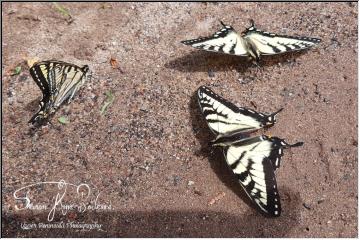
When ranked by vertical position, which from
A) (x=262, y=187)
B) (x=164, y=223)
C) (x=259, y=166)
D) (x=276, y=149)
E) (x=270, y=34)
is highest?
(x=270, y=34)

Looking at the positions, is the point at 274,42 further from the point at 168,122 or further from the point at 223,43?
the point at 168,122

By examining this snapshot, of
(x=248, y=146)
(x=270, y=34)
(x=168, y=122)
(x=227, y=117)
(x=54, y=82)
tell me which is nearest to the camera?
(x=248, y=146)

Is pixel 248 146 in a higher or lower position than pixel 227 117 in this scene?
lower

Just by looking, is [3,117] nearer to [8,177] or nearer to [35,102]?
[35,102]

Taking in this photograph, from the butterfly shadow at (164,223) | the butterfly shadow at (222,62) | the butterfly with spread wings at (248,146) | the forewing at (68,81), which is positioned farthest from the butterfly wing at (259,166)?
the forewing at (68,81)

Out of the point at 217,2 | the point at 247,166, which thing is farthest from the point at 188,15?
the point at 247,166

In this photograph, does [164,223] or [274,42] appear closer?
[164,223]

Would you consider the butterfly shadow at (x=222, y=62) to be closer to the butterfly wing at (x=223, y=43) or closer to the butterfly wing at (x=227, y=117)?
the butterfly wing at (x=223, y=43)

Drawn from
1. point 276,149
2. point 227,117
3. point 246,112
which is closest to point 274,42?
point 246,112

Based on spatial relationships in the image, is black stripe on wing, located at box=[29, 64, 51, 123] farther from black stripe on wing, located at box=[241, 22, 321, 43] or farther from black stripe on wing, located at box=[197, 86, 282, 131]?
black stripe on wing, located at box=[241, 22, 321, 43]
